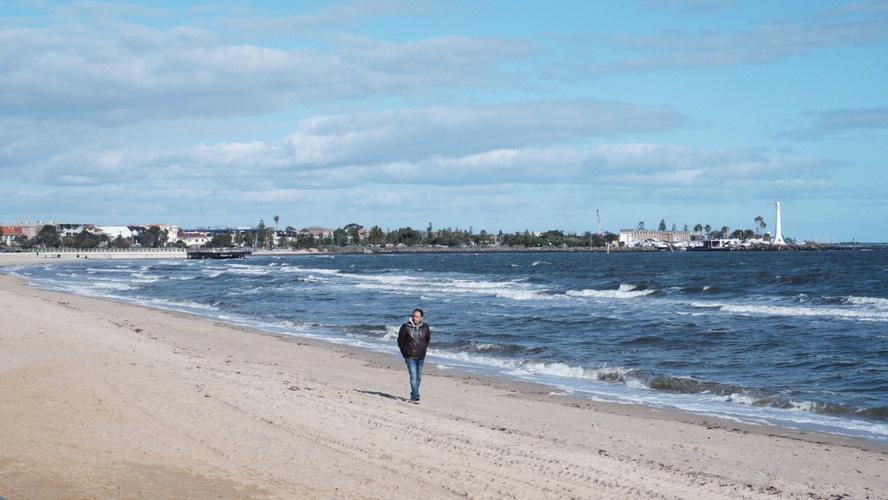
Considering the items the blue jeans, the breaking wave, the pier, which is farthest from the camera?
the pier

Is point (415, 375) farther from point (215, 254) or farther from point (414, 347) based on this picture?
point (215, 254)

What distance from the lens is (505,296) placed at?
45625mm

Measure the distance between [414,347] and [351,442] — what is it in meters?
4.37

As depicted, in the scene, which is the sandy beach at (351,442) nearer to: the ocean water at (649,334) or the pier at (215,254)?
the ocean water at (649,334)

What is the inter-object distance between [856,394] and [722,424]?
170 inches

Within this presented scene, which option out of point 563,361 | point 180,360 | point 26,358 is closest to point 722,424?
point 563,361

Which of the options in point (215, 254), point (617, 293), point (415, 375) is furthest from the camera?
point (215, 254)

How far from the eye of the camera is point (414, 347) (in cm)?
1510

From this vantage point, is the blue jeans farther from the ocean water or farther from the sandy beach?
the ocean water

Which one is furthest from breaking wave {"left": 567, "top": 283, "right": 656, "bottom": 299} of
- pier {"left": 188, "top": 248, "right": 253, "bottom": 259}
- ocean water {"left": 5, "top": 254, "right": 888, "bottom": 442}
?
pier {"left": 188, "top": 248, "right": 253, "bottom": 259}

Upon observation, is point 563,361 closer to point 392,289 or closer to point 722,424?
point 722,424

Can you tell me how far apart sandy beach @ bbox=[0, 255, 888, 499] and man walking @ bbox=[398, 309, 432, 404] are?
0.41 metres

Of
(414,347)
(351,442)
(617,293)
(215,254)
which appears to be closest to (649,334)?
(414,347)

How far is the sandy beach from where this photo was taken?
29.3 feet
